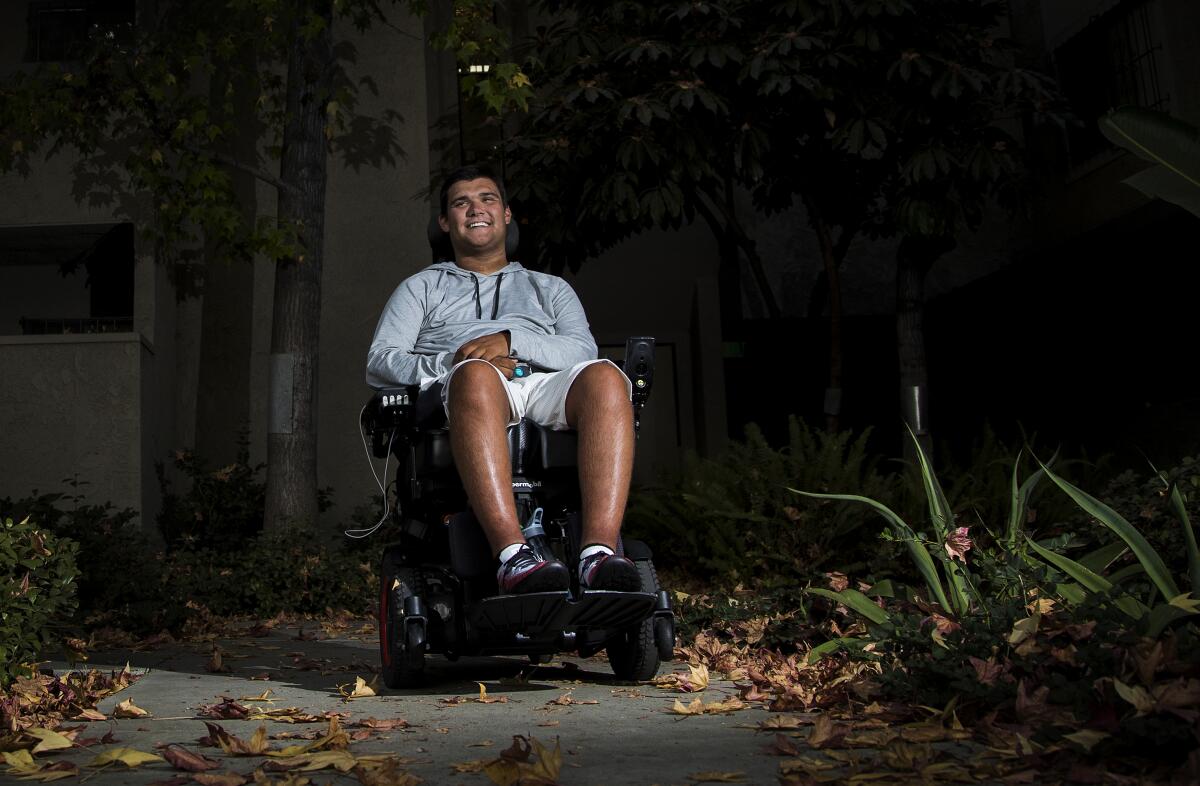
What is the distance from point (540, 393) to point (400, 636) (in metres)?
0.74

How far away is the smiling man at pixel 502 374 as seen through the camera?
3256 mm

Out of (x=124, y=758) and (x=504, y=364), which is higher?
(x=504, y=364)

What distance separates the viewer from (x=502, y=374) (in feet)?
11.6

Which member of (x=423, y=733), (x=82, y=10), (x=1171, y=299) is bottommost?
(x=423, y=733)

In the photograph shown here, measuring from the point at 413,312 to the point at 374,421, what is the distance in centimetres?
40

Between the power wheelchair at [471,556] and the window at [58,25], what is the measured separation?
6794 mm

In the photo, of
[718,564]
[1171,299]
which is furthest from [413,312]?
[1171,299]

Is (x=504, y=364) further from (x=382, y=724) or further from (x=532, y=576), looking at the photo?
(x=382, y=724)

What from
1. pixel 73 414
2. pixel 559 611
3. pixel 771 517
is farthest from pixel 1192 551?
pixel 73 414

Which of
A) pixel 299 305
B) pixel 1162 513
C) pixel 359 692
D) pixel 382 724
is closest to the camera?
pixel 382 724

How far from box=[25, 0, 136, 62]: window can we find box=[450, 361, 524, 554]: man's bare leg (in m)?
6.98

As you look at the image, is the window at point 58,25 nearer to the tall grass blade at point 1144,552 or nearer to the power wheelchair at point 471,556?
the power wheelchair at point 471,556

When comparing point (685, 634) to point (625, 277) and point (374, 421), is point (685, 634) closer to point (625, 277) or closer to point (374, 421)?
point (374, 421)

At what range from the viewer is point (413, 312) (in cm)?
397
